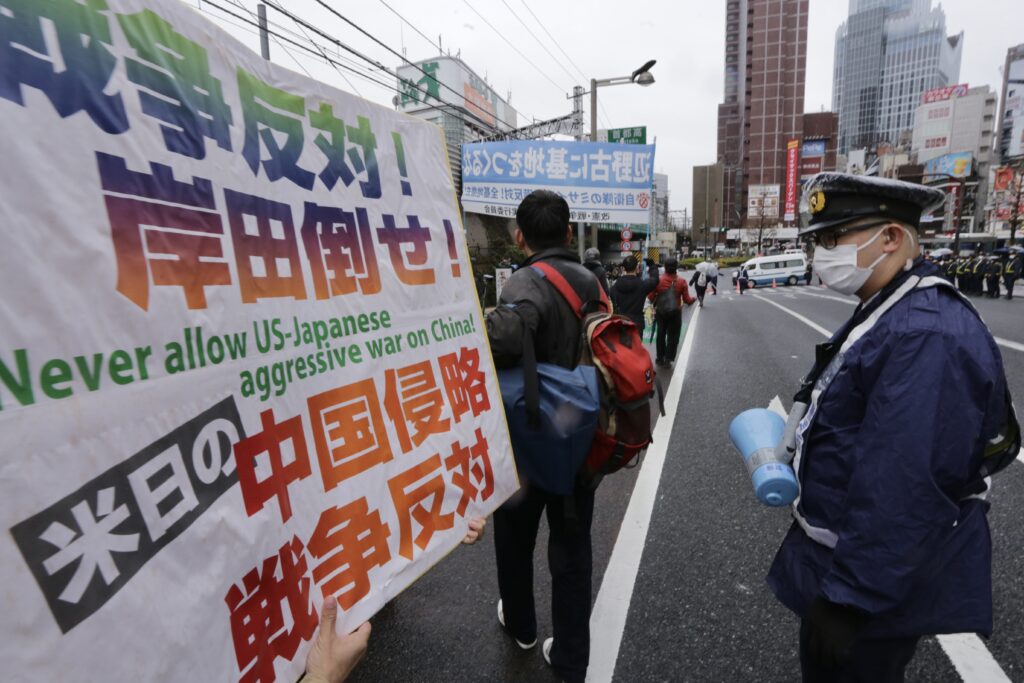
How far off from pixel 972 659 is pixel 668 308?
5.99 m

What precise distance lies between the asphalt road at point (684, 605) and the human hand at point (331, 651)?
4.05 feet

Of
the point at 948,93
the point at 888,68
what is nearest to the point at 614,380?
the point at 948,93

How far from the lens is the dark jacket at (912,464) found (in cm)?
115

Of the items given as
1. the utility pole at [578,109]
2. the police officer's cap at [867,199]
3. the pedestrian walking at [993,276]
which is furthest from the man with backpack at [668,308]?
the pedestrian walking at [993,276]

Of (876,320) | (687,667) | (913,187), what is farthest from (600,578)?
(913,187)

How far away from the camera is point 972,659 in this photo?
2166 millimetres

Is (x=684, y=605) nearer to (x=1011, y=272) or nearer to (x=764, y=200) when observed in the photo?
(x=1011, y=272)

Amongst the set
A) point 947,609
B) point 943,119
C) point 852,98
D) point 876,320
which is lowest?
point 947,609

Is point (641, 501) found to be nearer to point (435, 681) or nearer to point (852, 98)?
point (435, 681)

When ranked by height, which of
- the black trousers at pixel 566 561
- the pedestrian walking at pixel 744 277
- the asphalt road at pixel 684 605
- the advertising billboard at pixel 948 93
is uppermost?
the advertising billboard at pixel 948 93

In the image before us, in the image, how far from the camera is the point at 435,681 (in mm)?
2170

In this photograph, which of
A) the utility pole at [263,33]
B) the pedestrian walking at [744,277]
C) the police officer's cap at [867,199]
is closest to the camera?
the police officer's cap at [867,199]

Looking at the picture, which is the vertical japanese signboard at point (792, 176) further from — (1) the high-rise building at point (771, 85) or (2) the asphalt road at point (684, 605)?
(2) the asphalt road at point (684, 605)

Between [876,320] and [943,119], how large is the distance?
105 m
